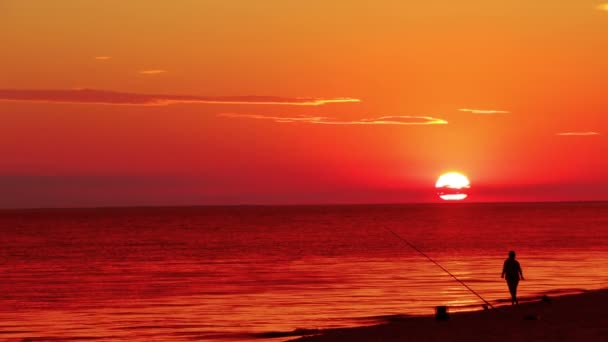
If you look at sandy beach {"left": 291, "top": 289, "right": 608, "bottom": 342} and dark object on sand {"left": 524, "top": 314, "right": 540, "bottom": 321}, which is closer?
sandy beach {"left": 291, "top": 289, "right": 608, "bottom": 342}

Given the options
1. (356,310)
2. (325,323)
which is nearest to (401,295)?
(356,310)

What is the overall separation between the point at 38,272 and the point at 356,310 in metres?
30.2

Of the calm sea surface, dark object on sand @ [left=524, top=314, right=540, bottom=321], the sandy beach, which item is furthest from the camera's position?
the calm sea surface

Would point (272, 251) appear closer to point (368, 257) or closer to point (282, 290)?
point (368, 257)

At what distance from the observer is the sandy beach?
62.9 ft

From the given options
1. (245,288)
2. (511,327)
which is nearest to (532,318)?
(511,327)

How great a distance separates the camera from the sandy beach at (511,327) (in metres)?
19.2

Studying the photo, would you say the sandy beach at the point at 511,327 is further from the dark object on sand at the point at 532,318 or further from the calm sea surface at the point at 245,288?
the calm sea surface at the point at 245,288

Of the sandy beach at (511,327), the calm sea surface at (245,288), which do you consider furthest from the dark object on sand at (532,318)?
the calm sea surface at (245,288)

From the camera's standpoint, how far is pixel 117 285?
4409 cm

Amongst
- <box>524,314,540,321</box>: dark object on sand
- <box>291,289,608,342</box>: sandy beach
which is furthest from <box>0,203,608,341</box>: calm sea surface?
<box>524,314,540,321</box>: dark object on sand

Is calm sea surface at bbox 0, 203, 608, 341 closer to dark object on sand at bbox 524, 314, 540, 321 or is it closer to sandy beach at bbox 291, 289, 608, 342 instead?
sandy beach at bbox 291, 289, 608, 342

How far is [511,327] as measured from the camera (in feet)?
67.0

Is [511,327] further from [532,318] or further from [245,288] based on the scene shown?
[245,288]
